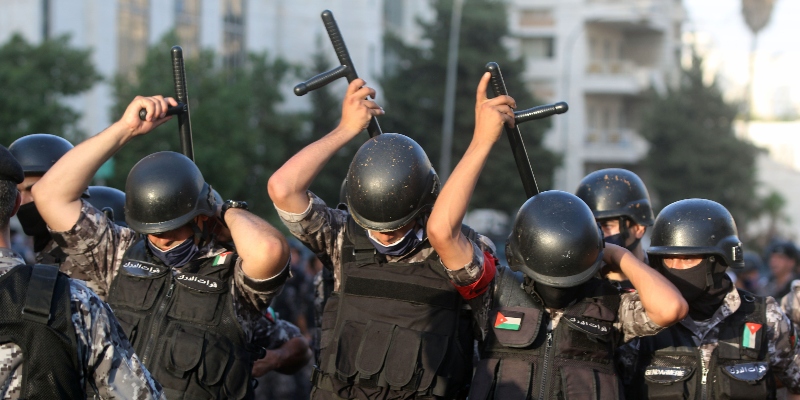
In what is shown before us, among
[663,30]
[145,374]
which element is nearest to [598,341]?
[145,374]

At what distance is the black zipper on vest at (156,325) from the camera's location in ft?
14.1

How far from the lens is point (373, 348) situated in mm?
3945

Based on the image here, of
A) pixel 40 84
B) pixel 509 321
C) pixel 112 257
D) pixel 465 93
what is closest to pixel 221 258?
pixel 112 257

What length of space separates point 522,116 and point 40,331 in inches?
85.7

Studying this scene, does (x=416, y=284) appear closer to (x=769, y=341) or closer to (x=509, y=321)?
(x=509, y=321)

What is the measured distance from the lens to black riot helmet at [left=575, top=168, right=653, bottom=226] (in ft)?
A: 18.3

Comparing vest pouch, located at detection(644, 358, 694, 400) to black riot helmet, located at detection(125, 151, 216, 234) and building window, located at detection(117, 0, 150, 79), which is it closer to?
black riot helmet, located at detection(125, 151, 216, 234)

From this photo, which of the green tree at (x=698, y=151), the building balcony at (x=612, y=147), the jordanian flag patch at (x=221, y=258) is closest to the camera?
the jordanian flag patch at (x=221, y=258)

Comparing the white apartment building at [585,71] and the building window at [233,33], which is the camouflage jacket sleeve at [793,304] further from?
the white apartment building at [585,71]

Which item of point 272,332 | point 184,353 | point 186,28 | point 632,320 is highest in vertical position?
point 632,320

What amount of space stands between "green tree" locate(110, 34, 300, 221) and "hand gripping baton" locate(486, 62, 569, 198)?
658 inches

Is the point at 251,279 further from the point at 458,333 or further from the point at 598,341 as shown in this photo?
the point at 598,341

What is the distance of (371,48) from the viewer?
40.2 m

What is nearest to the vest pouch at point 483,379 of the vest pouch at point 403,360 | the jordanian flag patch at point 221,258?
the vest pouch at point 403,360
